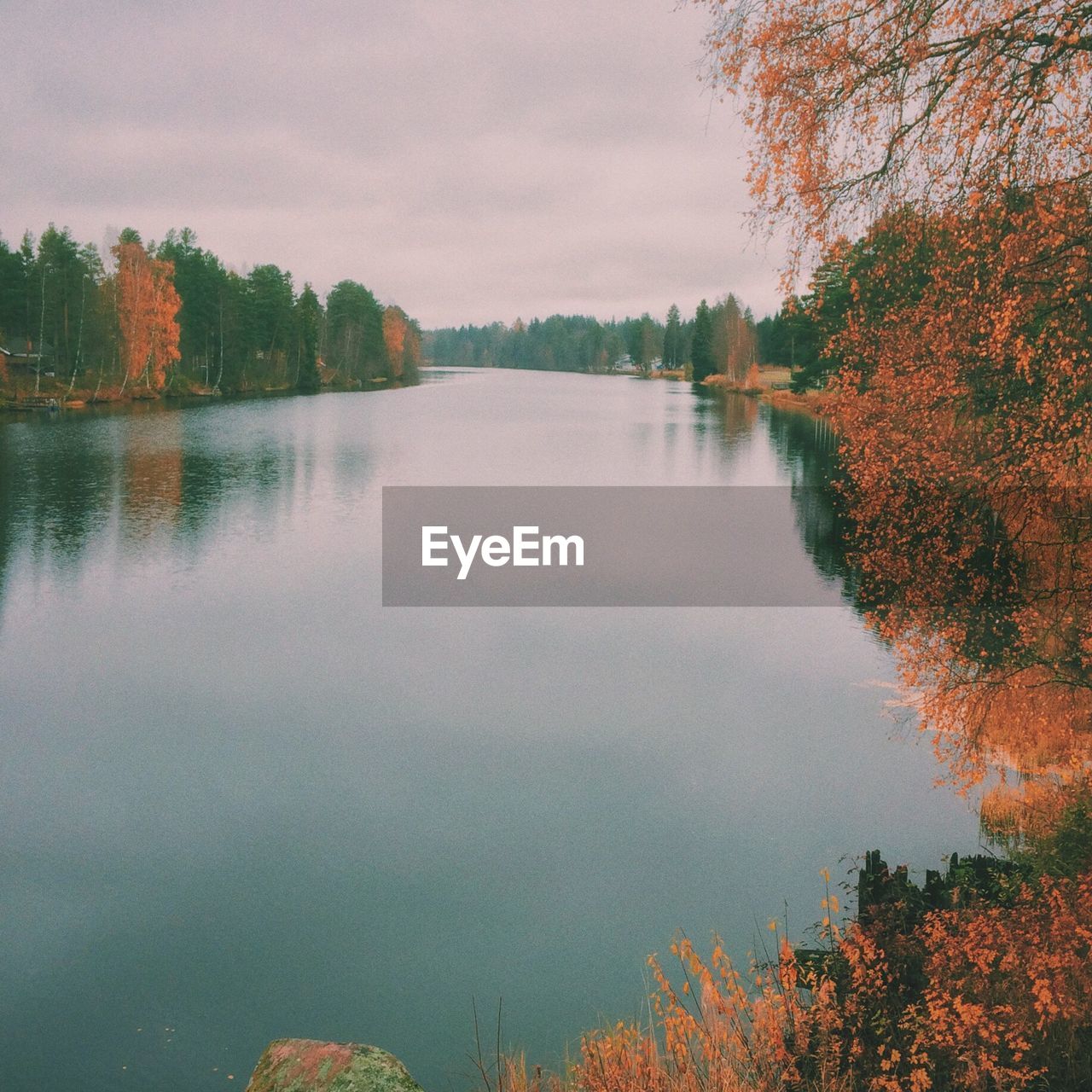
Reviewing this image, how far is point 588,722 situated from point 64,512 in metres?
21.8

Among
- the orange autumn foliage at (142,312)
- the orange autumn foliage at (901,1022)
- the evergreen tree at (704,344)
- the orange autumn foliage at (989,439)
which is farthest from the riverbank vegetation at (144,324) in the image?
the orange autumn foliage at (901,1022)

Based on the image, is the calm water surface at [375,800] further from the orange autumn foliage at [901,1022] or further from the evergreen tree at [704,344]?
the evergreen tree at [704,344]

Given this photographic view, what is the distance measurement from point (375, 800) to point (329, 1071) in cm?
785

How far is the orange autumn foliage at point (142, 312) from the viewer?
7662 cm

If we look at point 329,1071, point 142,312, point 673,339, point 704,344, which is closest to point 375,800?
point 329,1071

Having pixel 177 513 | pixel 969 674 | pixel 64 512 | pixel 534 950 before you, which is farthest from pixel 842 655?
pixel 64 512

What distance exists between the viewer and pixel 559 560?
28.3 metres

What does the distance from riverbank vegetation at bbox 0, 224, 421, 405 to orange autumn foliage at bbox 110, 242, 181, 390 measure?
90mm

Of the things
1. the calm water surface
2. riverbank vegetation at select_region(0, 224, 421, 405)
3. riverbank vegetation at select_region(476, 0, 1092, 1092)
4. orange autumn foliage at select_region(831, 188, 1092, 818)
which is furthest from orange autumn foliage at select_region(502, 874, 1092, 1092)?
riverbank vegetation at select_region(0, 224, 421, 405)

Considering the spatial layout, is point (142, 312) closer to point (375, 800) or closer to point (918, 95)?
point (375, 800)

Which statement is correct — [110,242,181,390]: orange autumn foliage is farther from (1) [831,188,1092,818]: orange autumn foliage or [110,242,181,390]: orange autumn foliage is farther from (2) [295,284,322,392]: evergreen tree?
(1) [831,188,1092,818]: orange autumn foliage

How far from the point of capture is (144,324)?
7694cm

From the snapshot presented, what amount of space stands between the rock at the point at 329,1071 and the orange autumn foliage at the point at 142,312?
257 feet

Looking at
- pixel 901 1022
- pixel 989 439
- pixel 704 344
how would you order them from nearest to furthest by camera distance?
pixel 901 1022 < pixel 989 439 < pixel 704 344
